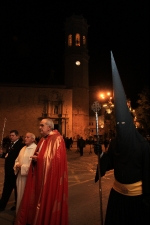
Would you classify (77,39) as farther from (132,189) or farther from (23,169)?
(132,189)

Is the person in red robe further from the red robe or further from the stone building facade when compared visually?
the stone building facade

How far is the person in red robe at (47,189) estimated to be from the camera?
317 centimetres

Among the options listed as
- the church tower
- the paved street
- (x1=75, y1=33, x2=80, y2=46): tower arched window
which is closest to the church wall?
the church tower

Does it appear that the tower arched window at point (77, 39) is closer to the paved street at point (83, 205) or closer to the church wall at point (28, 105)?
the church wall at point (28, 105)

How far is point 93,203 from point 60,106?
3775 cm

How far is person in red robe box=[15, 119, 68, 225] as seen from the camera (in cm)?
317

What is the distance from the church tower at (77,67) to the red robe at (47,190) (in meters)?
38.3

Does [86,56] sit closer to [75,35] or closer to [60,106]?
[75,35]

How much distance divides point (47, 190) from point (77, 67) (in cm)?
4137

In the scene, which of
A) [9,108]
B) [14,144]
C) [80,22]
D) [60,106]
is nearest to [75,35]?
[80,22]

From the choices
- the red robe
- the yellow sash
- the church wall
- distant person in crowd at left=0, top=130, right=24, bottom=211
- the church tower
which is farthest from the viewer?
the church tower

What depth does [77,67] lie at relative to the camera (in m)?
42.9

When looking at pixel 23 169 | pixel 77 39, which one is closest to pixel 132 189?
pixel 23 169

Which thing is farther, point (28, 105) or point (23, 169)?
point (28, 105)
